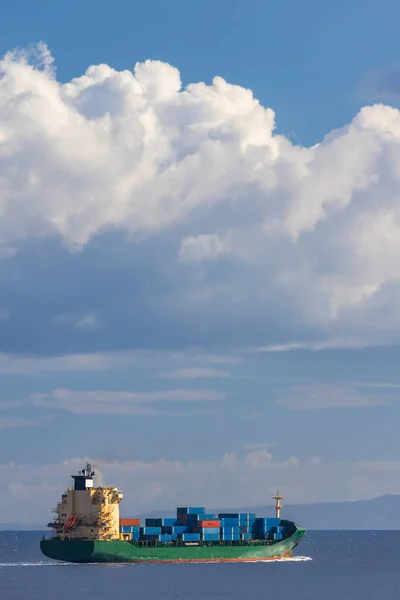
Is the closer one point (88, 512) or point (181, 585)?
point (181, 585)

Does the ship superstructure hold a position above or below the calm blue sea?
above

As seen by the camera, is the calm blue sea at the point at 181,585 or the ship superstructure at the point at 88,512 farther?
the ship superstructure at the point at 88,512

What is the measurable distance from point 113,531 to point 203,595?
33.3 meters

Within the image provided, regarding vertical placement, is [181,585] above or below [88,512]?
below

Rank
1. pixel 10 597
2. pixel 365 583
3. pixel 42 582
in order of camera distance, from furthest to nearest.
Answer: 1. pixel 365 583
2. pixel 42 582
3. pixel 10 597

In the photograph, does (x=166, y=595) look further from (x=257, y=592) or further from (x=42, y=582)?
(x=42, y=582)

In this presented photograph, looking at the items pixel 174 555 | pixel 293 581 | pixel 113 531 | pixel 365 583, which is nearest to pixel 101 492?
pixel 113 531

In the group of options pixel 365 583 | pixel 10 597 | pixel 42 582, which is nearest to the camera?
pixel 10 597

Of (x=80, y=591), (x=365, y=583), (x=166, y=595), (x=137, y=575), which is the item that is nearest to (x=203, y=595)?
(x=166, y=595)

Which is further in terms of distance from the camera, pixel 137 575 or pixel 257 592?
pixel 137 575

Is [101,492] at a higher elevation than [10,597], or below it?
higher

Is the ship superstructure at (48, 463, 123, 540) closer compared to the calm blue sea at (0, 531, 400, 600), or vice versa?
the calm blue sea at (0, 531, 400, 600)

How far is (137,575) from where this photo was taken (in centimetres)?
18488

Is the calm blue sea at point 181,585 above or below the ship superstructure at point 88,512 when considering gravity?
below
